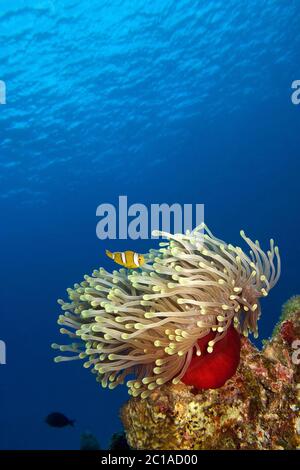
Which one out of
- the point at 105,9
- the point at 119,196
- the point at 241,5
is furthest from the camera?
the point at 119,196

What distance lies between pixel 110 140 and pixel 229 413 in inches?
1184

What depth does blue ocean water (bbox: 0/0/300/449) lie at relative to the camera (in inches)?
845

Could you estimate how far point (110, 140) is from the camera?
3156 centimetres

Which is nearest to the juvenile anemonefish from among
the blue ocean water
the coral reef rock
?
the coral reef rock

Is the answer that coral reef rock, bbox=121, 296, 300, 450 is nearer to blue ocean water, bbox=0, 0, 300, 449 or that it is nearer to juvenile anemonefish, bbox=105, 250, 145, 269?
juvenile anemonefish, bbox=105, 250, 145, 269

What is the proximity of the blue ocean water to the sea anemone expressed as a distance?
18.1 m

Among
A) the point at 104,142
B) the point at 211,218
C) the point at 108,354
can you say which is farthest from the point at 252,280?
the point at 211,218

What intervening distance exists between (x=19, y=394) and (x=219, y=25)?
5685cm

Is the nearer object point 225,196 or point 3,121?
point 3,121

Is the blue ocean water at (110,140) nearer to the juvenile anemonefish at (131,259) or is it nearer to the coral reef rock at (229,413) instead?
the juvenile anemonefish at (131,259)

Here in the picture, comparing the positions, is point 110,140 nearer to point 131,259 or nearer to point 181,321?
point 131,259

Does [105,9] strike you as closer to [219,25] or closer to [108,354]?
[219,25]

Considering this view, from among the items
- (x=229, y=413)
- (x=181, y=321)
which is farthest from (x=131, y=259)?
(x=229, y=413)

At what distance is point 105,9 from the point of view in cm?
1992
